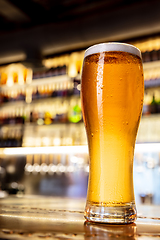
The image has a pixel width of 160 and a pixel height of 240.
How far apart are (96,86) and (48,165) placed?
426 centimetres

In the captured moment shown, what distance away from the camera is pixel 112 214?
46cm

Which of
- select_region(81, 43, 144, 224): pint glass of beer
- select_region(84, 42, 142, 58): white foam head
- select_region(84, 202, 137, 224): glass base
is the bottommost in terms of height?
select_region(84, 202, 137, 224): glass base

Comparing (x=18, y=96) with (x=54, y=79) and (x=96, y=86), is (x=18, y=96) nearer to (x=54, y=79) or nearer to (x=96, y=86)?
(x=54, y=79)

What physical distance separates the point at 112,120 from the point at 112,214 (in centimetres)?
18

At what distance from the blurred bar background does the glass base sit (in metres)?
3.04

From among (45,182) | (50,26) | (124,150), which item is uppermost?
(50,26)

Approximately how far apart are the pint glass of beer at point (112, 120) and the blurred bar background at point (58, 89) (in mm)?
2899

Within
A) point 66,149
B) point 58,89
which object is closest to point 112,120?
point 66,149

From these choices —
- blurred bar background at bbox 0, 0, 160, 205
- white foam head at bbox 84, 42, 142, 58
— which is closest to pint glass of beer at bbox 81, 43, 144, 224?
white foam head at bbox 84, 42, 142, 58

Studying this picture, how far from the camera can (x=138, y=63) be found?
1.81 feet

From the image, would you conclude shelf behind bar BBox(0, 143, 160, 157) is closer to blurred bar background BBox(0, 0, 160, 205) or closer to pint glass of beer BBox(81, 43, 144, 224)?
blurred bar background BBox(0, 0, 160, 205)

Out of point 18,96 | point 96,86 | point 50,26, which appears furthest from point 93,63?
point 18,96

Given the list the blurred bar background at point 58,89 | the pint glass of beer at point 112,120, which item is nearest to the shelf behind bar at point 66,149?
the blurred bar background at point 58,89

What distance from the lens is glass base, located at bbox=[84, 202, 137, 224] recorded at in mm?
454
